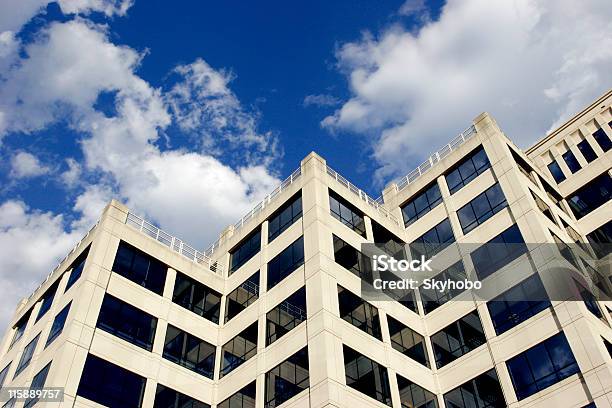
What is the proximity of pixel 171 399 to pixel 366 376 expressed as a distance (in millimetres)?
10981

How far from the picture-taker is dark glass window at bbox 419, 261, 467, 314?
35.6 m

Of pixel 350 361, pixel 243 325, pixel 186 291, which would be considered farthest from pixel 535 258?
pixel 186 291

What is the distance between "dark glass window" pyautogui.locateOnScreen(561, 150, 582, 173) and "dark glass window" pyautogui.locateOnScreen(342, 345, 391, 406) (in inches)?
952

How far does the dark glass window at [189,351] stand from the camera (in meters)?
33.8

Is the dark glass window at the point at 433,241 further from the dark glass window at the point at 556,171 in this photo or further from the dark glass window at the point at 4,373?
the dark glass window at the point at 4,373

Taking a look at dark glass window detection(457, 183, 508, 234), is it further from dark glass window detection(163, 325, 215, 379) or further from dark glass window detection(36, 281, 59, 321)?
dark glass window detection(36, 281, 59, 321)

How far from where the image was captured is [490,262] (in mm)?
34125

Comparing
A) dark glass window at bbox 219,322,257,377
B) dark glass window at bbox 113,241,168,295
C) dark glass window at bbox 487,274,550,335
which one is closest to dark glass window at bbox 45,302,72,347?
dark glass window at bbox 113,241,168,295

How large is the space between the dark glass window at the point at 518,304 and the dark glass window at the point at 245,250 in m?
15.9

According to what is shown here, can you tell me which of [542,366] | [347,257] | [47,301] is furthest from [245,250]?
[542,366]

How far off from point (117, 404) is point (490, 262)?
22345 millimetres

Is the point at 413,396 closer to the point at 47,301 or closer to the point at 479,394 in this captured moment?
the point at 479,394

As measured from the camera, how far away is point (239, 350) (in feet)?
113

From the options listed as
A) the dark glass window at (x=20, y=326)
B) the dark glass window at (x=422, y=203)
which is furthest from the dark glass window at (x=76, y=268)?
the dark glass window at (x=422, y=203)
